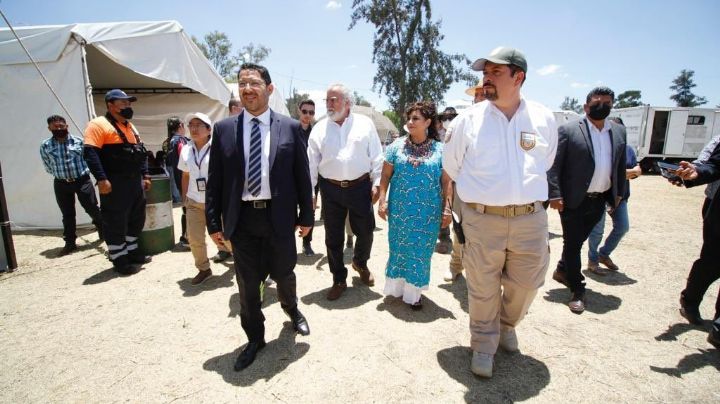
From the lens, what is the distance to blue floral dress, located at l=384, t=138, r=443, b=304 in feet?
10.8

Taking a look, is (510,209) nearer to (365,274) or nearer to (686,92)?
(365,274)

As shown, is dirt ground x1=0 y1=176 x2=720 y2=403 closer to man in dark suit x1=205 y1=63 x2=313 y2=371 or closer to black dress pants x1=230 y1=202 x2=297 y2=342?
black dress pants x1=230 y1=202 x2=297 y2=342

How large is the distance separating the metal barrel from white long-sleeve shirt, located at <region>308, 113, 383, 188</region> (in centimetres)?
288

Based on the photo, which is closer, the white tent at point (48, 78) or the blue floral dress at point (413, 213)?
the blue floral dress at point (413, 213)

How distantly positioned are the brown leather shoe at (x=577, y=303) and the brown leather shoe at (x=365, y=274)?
2.07 meters

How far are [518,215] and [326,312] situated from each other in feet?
6.82

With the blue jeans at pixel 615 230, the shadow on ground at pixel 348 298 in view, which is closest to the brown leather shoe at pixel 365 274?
the shadow on ground at pixel 348 298

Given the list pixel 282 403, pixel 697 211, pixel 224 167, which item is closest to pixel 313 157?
pixel 224 167

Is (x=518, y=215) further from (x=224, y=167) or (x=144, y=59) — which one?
(x=144, y=59)

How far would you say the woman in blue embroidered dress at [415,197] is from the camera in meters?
3.27

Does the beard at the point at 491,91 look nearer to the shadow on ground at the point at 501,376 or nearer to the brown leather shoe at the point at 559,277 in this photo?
the shadow on ground at the point at 501,376

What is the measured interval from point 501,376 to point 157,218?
5.05 metres

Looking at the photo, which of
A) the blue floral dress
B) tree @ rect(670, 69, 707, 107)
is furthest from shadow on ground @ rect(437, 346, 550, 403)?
tree @ rect(670, 69, 707, 107)

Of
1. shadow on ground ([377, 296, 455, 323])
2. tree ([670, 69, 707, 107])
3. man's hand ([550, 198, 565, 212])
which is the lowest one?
shadow on ground ([377, 296, 455, 323])
